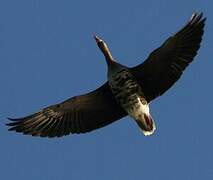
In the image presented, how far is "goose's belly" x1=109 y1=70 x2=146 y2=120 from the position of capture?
26703 millimetres

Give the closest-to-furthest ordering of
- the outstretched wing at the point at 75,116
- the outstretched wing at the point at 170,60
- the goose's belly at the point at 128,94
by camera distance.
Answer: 1. the goose's belly at the point at 128,94
2. the outstretched wing at the point at 170,60
3. the outstretched wing at the point at 75,116

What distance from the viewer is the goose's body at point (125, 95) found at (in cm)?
2680

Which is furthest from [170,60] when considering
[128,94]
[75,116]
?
[75,116]

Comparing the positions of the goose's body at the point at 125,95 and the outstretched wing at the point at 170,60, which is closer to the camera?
the goose's body at the point at 125,95

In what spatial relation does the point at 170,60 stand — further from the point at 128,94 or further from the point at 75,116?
the point at 75,116

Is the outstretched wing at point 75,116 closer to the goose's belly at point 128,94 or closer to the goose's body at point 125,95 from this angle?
the goose's body at point 125,95

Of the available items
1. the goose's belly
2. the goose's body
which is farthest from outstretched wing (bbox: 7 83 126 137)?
the goose's belly

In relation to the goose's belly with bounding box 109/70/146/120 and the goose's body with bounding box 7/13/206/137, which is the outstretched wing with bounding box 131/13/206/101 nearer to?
the goose's body with bounding box 7/13/206/137

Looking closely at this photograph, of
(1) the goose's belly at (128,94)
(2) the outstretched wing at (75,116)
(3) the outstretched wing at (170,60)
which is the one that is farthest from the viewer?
(2) the outstretched wing at (75,116)

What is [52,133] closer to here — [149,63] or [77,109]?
[77,109]

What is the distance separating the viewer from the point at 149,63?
89.2 ft

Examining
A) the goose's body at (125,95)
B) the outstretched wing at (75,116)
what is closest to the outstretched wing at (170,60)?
the goose's body at (125,95)

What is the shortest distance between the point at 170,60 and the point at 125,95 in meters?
1.44

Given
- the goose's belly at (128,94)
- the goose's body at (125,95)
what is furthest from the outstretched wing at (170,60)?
the goose's belly at (128,94)
